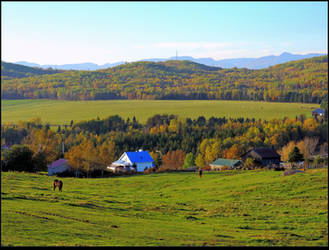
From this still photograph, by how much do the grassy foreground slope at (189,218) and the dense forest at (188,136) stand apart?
205 ft

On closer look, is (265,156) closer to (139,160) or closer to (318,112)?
(139,160)

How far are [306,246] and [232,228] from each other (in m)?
5.18

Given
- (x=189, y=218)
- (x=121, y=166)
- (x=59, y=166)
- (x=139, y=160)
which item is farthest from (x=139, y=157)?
(x=189, y=218)

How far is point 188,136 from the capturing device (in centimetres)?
14538

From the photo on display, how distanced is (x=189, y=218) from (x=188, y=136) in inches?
4712

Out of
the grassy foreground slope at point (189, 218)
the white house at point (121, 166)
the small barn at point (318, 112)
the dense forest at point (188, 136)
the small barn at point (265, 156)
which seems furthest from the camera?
the small barn at point (318, 112)

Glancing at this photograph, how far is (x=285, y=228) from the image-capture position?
23203 mm

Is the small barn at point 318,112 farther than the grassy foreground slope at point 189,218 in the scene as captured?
Yes

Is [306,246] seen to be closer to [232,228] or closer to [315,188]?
[232,228]

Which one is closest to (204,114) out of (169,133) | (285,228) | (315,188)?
(169,133)

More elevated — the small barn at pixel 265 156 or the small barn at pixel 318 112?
the small barn at pixel 318 112

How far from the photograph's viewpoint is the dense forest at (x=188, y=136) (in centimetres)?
11619

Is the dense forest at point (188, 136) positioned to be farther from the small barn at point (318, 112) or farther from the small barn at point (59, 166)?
the small barn at point (59, 166)

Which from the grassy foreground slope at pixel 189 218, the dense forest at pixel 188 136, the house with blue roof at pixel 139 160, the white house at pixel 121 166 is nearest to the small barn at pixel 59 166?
the white house at pixel 121 166
